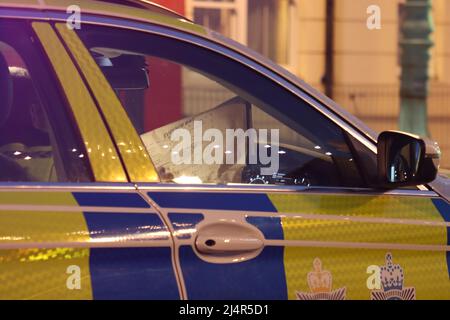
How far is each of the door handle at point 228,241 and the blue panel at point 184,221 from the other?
0.02 metres

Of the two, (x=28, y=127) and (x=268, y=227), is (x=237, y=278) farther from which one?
(x=28, y=127)

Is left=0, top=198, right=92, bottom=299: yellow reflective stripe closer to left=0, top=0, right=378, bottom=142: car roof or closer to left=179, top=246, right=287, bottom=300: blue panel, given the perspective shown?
left=179, top=246, right=287, bottom=300: blue panel

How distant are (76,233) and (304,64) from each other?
1116 centimetres

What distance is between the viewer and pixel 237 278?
97.0 inches

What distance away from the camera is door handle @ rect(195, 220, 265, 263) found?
Answer: 2.46 metres

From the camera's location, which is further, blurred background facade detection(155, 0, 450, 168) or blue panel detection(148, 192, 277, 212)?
blurred background facade detection(155, 0, 450, 168)

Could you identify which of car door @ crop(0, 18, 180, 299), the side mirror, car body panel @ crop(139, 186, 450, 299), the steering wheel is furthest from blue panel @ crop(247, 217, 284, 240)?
the steering wheel

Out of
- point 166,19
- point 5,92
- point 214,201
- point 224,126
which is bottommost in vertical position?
point 214,201

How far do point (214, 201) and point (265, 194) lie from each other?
0.52 feet

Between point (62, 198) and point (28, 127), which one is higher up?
point (28, 127)

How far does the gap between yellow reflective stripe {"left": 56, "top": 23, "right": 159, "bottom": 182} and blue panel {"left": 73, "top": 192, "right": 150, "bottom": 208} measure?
0.07 m

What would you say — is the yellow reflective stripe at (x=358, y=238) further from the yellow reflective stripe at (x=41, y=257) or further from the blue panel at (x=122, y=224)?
the yellow reflective stripe at (x=41, y=257)

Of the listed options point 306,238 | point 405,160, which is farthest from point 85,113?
point 405,160
